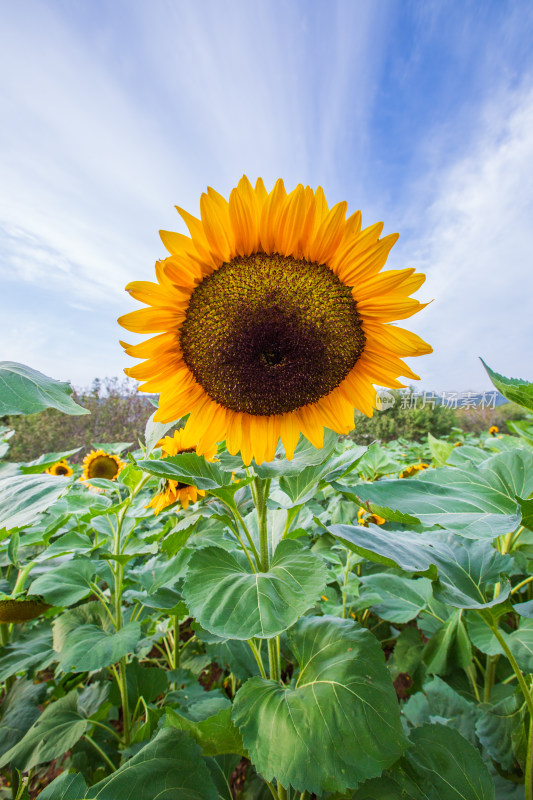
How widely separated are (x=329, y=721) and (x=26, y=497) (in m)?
0.86

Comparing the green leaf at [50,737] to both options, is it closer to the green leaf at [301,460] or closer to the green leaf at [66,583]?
the green leaf at [66,583]

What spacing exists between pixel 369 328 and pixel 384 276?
0.14 metres

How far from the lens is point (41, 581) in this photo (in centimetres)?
133

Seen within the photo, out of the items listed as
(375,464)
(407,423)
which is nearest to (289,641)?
(375,464)

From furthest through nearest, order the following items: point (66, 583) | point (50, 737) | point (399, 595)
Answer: point (399, 595)
point (66, 583)
point (50, 737)

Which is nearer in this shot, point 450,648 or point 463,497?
point 463,497

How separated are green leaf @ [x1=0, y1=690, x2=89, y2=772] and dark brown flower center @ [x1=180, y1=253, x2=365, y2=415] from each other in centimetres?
125

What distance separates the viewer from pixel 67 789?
3.00 feet

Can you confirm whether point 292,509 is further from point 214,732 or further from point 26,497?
point 26,497

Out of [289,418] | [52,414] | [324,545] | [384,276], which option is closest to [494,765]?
[324,545]

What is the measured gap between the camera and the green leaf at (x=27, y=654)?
133 centimetres

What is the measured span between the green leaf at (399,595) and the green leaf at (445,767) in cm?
48

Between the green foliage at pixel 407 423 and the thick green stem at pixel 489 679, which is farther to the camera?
the green foliage at pixel 407 423

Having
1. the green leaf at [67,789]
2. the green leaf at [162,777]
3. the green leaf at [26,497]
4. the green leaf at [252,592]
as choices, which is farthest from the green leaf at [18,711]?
the green leaf at [252,592]
